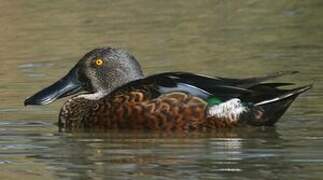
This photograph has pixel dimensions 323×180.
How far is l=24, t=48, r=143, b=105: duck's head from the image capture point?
11742 mm

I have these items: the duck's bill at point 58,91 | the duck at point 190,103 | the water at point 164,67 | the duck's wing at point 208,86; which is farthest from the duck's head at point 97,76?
the duck's wing at point 208,86

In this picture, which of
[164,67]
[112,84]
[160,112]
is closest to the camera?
[160,112]

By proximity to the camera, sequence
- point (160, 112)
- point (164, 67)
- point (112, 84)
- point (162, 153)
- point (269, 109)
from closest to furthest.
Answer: point (162, 153)
point (160, 112)
point (269, 109)
point (112, 84)
point (164, 67)

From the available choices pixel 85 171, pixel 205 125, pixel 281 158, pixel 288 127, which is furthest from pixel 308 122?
pixel 85 171

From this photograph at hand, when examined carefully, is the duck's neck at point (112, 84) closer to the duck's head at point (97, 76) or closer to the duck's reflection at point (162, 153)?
the duck's head at point (97, 76)

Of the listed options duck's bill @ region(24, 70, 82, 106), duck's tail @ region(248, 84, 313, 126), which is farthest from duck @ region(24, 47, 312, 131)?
duck's bill @ region(24, 70, 82, 106)

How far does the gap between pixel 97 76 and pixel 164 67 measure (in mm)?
3432

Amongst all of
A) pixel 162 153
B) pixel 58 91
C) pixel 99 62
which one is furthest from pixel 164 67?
pixel 162 153

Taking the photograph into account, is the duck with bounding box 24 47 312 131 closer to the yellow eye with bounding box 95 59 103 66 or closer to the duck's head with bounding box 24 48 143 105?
the duck's head with bounding box 24 48 143 105

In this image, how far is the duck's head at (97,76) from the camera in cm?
1174

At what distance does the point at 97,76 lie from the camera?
11.9m

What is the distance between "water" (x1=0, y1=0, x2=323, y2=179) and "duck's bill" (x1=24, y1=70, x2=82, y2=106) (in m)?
0.21

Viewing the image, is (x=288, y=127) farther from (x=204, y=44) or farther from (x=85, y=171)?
(x=204, y=44)

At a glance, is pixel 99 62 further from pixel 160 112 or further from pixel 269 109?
pixel 269 109
